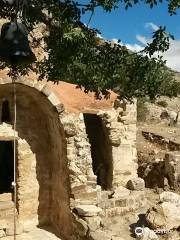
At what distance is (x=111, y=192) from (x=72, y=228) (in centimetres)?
265

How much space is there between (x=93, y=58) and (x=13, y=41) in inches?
65.8

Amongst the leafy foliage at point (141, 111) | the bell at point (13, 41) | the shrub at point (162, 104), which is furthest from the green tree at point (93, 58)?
Result: the shrub at point (162, 104)

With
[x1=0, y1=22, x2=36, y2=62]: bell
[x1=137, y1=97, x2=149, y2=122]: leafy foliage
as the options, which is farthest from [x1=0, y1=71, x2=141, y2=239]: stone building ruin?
[x1=137, y1=97, x2=149, y2=122]: leafy foliage

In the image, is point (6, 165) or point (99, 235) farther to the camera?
point (6, 165)

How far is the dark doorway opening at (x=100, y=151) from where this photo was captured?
14.0m

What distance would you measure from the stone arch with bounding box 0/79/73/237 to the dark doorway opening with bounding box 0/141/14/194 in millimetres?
2117

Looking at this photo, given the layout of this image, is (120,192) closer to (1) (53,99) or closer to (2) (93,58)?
(1) (53,99)

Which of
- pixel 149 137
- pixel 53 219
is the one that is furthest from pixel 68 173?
pixel 149 137

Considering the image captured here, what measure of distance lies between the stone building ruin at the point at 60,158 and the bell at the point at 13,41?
628cm

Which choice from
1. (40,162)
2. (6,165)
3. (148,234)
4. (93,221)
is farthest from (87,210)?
(6,165)

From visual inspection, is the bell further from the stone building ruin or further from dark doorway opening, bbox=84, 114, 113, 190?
dark doorway opening, bbox=84, 114, 113, 190

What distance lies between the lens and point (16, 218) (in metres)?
11.8

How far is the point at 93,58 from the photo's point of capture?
595 centimetres

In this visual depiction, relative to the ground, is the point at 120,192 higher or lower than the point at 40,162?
lower
